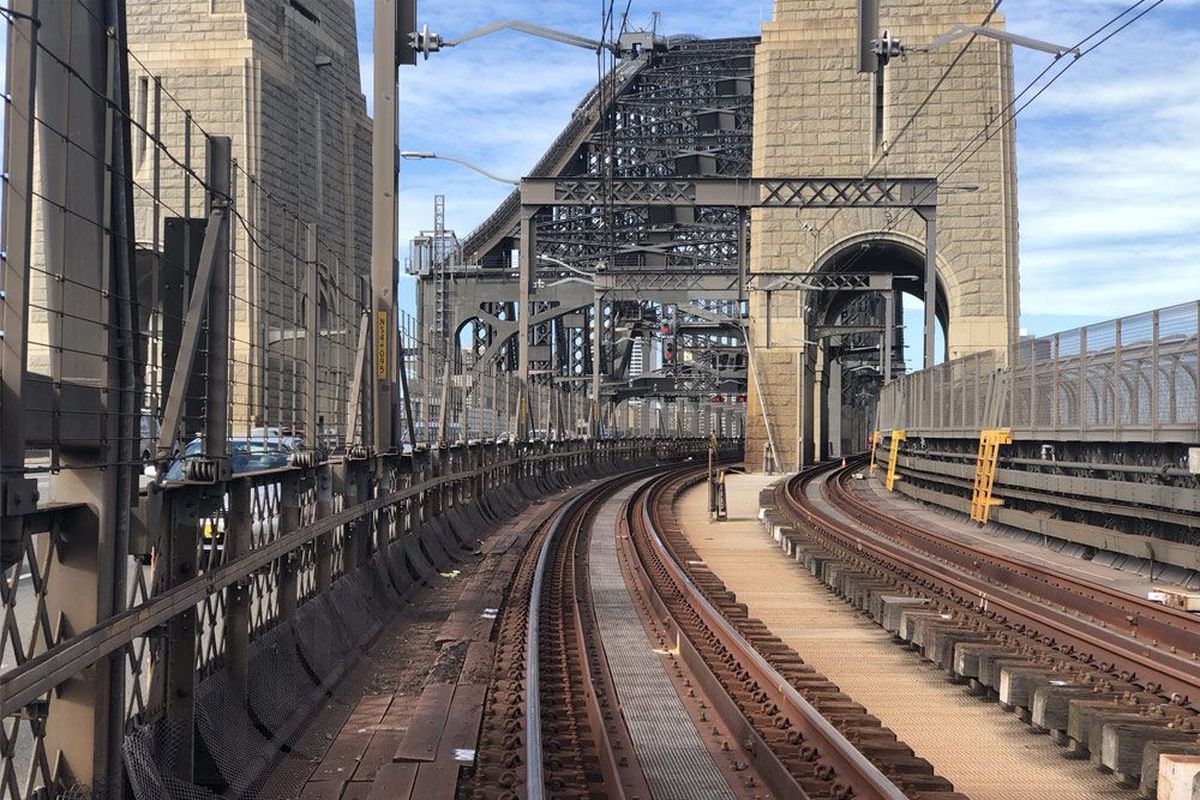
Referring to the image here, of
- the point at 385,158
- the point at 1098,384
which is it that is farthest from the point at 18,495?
the point at 1098,384

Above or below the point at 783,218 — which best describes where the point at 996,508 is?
below

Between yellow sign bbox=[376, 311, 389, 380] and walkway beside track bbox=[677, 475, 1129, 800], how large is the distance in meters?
4.83

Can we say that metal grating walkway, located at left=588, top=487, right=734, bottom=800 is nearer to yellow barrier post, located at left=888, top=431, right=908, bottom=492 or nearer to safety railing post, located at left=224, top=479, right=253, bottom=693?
safety railing post, located at left=224, top=479, right=253, bottom=693

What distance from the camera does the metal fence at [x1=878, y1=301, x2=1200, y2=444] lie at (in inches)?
572

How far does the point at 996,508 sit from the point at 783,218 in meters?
31.5

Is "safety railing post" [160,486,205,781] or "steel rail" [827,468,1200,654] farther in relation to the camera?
"steel rail" [827,468,1200,654]

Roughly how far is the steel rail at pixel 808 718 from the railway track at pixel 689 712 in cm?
1

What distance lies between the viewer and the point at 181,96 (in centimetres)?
5269

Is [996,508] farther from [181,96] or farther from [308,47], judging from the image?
[308,47]

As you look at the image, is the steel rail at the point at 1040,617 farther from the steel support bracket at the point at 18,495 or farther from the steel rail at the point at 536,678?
the steel support bracket at the point at 18,495

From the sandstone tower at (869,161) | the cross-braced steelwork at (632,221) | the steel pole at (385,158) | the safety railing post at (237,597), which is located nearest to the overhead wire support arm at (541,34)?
the steel pole at (385,158)

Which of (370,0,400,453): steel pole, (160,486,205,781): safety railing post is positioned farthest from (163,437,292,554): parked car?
(370,0,400,453): steel pole

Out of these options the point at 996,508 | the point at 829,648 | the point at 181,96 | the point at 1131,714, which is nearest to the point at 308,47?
the point at 181,96

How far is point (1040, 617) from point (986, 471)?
12458mm
